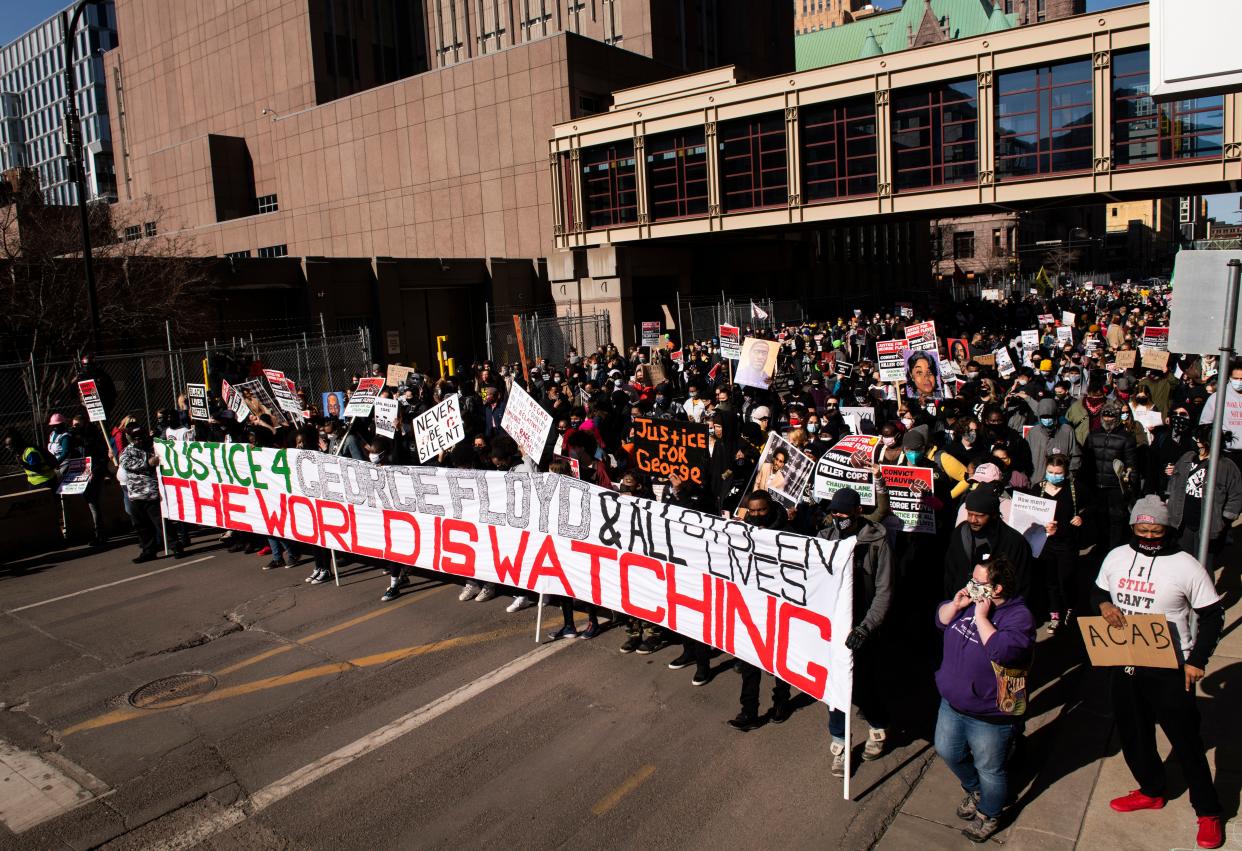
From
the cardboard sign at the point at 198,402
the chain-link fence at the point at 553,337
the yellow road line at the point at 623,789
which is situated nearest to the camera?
the yellow road line at the point at 623,789

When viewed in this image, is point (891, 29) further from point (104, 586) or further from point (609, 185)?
point (104, 586)

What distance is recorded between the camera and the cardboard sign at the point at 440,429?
1052 cm

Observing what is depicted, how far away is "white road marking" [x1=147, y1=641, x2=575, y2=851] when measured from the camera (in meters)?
5.62

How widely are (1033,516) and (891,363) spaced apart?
22.5 ft

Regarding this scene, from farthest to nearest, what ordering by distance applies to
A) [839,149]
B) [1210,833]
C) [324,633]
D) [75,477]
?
[839,149]
[75,477]
[324,633]
[1210,833]

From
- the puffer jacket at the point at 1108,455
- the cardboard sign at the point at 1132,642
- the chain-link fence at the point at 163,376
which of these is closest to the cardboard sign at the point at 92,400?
the chain-link fence at the point at 163,376

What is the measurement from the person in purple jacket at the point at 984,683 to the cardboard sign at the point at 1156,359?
11143 mm

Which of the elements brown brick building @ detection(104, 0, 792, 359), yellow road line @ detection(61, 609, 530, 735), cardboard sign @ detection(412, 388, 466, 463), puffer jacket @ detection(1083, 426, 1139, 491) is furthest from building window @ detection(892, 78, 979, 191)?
yellow road line @ detection(61, 609, 530, 735)

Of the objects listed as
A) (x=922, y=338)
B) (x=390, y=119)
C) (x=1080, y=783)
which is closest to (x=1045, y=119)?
(x=922, y=338)

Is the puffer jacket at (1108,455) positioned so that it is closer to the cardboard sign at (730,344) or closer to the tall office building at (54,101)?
the cardboard sign at (730,344)

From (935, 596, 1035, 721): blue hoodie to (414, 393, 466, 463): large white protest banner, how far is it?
21.7 feet

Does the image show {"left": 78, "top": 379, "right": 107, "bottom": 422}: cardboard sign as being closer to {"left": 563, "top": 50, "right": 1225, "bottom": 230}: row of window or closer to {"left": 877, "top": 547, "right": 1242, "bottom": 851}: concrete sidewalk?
{"left": 877, "top": 547, "right": 1242, "bottom": 851}: concrete sidewalk

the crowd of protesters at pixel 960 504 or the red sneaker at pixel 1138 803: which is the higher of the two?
the crowd of protesters at pixel 960 504

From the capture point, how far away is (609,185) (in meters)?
39.1
